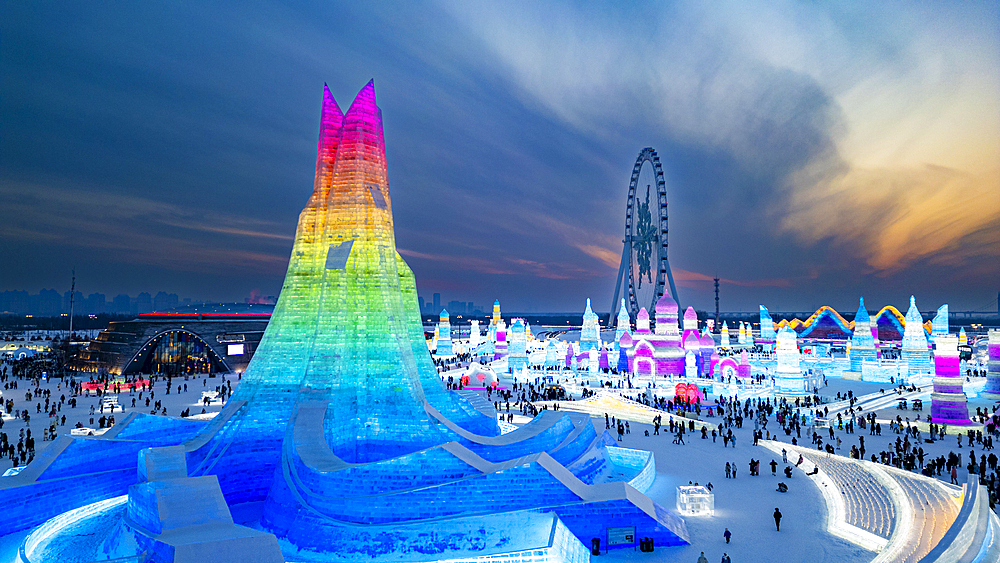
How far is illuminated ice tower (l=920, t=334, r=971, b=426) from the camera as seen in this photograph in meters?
28.7

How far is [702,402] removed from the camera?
39281 mm

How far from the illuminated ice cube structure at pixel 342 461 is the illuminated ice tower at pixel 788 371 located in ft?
82.7

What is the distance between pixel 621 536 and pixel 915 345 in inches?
1668

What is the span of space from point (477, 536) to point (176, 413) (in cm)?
2632

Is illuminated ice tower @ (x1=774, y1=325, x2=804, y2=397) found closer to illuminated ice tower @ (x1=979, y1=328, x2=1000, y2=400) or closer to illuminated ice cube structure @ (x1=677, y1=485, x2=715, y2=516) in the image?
illuminated ice tower @ (x1=979, y1=328, x2=1000, y2=400)

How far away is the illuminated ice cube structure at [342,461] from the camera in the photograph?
12.2m

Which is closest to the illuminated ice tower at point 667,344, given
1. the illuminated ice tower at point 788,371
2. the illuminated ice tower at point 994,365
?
the illuminated ice tower at point 788,371

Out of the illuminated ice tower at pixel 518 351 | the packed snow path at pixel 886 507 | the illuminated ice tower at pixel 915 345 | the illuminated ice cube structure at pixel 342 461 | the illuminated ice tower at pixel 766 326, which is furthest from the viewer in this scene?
the illuminated ice tower at pixel 766 326

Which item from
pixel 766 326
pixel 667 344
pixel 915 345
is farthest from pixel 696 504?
pixel 766 326

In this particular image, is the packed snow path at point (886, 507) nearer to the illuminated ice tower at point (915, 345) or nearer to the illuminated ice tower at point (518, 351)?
the illuminated ice tower at point (915, 345)

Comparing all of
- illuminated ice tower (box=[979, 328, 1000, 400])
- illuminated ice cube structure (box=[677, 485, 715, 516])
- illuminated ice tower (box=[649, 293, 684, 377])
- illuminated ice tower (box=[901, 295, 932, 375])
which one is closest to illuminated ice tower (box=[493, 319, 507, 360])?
illuminated ice tower (box=[649, 293, 684, 377])

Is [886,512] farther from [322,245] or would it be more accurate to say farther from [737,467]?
[322,245]

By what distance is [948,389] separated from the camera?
2938cm

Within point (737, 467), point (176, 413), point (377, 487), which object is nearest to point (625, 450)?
point (737, 467)
